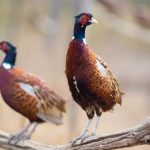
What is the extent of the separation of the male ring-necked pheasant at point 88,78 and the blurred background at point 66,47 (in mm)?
2756

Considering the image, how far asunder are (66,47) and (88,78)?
27.4ft

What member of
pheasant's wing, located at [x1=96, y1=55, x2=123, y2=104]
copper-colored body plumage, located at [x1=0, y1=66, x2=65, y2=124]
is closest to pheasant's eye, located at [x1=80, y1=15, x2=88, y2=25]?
pheasant's wing, located at [x1=96, y1=55, x2=123, y2=104]

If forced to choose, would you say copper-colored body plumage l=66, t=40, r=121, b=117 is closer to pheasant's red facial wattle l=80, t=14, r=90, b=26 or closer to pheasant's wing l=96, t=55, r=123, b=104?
pheasant's wing l=96, t=55, r=123, b=104

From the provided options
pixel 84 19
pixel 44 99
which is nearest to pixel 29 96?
pixel 44 99

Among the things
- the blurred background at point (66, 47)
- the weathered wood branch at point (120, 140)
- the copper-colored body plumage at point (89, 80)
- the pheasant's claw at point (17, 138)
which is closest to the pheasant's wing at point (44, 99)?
the pheasant's claw at point (17, 138)

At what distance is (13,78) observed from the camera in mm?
6809

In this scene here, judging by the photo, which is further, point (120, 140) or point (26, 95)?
point (26, 95)

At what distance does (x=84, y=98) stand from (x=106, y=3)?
441 centimetres

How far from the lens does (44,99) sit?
6.87 meters

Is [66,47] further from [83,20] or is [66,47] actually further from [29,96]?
[83,20]

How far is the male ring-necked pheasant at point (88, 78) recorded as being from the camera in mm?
5195

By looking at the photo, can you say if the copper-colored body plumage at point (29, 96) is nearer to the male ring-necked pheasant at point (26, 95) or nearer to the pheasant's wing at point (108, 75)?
the male ring-necked pheasant at point (26, 95)

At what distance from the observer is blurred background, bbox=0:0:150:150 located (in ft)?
34.5

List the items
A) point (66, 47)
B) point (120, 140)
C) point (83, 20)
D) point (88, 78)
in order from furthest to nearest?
point (66, 47) → point (120, 140) → point (88, 78) → point (83, 20)
